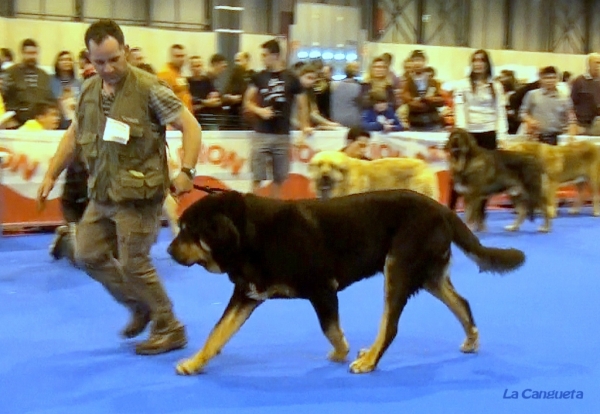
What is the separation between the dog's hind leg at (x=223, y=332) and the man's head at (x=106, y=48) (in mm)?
1256

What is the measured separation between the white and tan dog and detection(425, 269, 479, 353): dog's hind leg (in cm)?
306

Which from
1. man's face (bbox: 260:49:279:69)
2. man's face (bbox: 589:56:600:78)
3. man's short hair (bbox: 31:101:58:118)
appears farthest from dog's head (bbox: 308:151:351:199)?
man's face (bbox: 589:56:600:78)

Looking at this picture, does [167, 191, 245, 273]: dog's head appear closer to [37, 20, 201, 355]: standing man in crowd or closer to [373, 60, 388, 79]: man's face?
[37, 20, 201, 355]: standing man in crowd

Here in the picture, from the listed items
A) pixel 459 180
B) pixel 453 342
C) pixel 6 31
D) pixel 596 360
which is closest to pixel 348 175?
pixel 459 180

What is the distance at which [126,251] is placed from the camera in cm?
413

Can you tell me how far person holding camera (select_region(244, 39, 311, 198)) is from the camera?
7.68 meters

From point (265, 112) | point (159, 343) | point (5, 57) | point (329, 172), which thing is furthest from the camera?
point (5, 57)

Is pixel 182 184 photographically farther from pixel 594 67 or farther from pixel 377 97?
pixel 594 67

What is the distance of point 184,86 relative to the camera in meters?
9.27

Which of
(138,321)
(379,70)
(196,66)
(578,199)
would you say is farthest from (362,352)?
(578,199)

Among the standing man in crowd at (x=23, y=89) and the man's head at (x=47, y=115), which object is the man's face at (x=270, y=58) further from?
the standing man in crowd at (x=23, y=89)

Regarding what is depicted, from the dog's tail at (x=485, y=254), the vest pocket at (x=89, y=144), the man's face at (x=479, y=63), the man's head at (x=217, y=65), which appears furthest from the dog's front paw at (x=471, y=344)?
the man's head at (x=217, y=65)

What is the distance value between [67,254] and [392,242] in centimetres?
362

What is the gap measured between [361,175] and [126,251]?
12.8 feet
